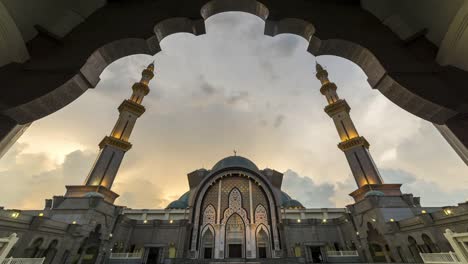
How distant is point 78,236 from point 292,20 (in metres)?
20.1

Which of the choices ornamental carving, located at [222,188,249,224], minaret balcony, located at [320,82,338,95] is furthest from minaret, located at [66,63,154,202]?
minaret balcony, located at [320,82,338,95]

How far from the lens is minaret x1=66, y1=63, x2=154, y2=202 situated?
19.9m

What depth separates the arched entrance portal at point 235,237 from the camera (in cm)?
2086

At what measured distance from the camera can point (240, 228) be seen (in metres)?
22.2

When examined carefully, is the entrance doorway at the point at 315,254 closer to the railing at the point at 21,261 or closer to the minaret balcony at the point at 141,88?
the railing at the point at 21,261

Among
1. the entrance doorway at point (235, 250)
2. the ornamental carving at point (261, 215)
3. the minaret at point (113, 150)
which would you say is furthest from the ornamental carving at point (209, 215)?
the minaret at point (113, 150)

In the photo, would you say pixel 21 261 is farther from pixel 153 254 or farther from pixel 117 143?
pixel 117 143

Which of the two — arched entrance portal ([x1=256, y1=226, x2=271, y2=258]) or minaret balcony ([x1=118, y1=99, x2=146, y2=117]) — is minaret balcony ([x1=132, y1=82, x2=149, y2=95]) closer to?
minaret balcony ([x1=118, y1=99, x2=146, y2=117])

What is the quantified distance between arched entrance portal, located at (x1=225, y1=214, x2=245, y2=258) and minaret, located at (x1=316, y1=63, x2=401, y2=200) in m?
14.0

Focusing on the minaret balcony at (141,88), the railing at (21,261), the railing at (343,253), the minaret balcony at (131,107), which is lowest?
the railing at (21,261)

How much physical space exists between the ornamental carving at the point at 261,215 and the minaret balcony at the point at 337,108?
1639 centimetres

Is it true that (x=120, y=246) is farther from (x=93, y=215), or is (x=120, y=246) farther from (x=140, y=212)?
(x=140, y=212)

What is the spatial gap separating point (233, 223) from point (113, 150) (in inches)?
679

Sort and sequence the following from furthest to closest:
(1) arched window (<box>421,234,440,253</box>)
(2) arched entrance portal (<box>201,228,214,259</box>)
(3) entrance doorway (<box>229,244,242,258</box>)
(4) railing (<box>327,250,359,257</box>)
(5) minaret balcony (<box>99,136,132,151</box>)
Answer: (5) minaret balcony (<box>99,136,132,151</box>)
(3) entrance doorway (<box>229,244,242,258</box>)
(2) arched entrance portal (<box>201,228,214,259</box>)
(4) railing (<box>327,250,359,257</box>)
(1) arched window (<box>421,234,440,253</box>)
